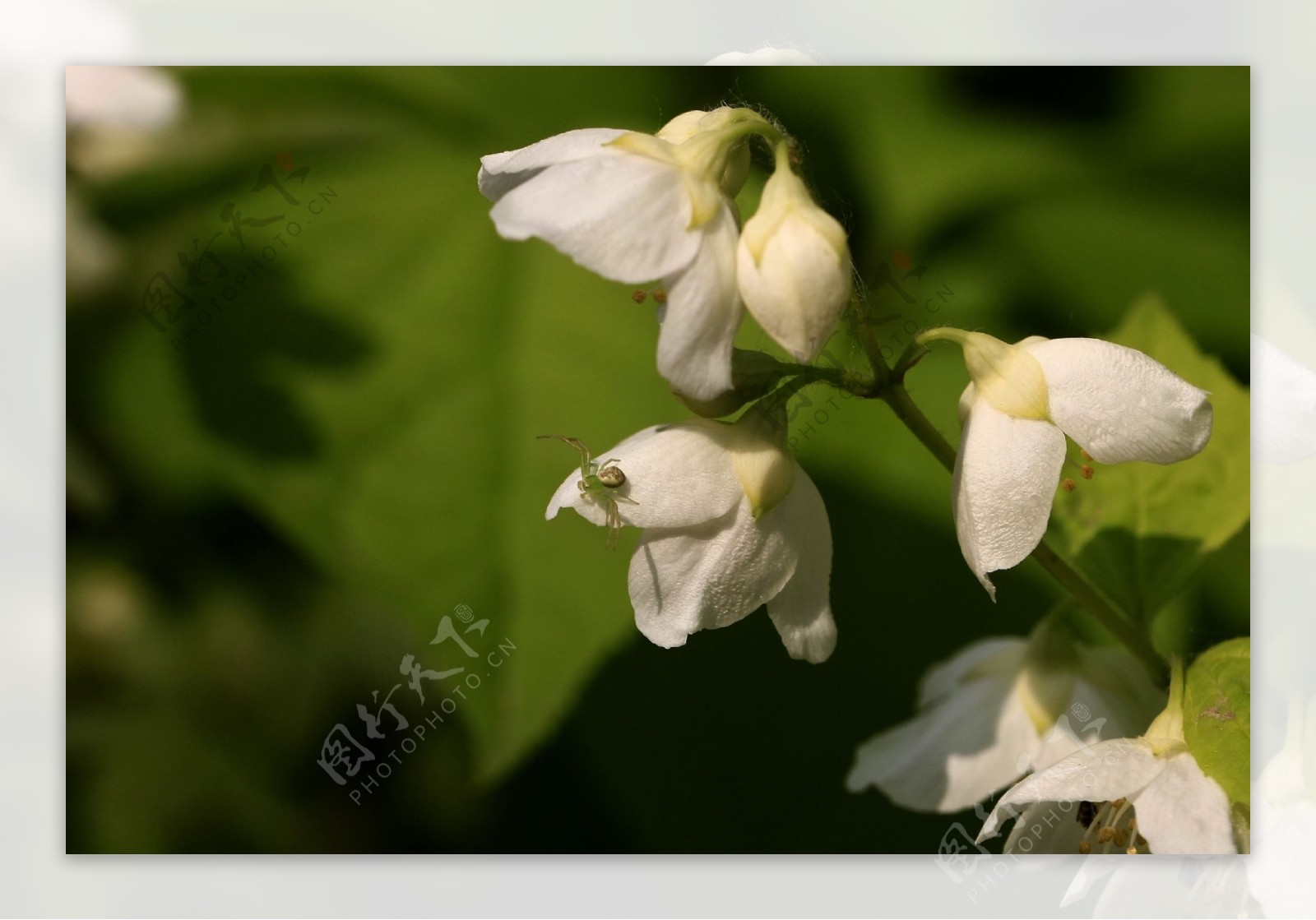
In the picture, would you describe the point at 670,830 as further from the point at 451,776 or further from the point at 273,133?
the point at 273,133

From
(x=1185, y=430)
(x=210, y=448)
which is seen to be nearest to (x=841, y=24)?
(x=1185, y=430)

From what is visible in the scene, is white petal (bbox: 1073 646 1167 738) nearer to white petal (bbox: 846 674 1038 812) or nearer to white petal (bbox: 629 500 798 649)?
white petal (bbox: 846 674 1038 812)

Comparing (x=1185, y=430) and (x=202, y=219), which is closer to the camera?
(x=1185, y=430)

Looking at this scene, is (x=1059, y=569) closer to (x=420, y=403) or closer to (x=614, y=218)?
(x=614, y=218)

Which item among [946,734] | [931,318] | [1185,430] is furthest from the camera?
[931,318]

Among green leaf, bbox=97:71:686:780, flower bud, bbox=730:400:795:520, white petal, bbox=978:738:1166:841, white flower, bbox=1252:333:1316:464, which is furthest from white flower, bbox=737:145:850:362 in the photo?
white flower, bbox=1252:333:1316:464

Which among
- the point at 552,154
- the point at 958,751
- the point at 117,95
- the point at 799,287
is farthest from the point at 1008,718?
the point at 117,95
